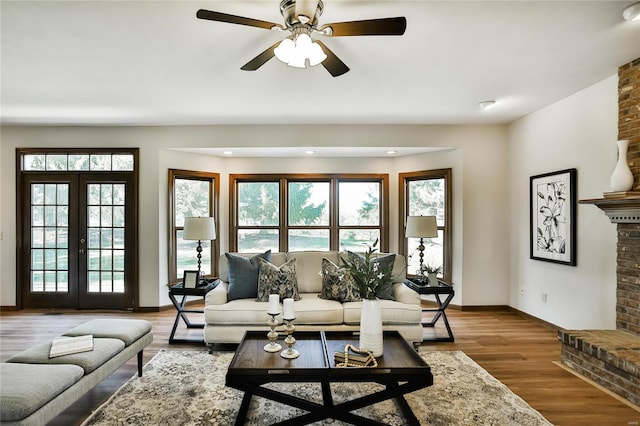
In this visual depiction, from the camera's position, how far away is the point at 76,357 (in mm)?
2377

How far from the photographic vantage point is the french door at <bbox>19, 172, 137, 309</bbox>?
5207 mm

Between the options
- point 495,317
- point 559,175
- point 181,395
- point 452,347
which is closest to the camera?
point 181,395

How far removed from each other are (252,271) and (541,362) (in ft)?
9.66

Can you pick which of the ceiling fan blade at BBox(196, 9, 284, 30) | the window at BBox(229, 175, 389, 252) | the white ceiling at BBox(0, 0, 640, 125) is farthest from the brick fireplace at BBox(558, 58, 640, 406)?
the ceiling fan blade at BBox(196, 9, 284, 30)

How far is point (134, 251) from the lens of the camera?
5145mm

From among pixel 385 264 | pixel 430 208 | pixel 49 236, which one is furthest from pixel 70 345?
pixel 430 208

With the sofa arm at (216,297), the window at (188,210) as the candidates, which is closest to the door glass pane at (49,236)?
the window at (188,210)

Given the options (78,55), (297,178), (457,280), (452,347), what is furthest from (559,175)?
(78,55)

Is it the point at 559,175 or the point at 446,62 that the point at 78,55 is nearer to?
the point at 446,62

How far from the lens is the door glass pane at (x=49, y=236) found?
524cm

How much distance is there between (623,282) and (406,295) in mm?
1929

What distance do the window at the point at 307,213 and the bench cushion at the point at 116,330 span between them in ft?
9.42

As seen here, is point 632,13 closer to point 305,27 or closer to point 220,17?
point 305,27

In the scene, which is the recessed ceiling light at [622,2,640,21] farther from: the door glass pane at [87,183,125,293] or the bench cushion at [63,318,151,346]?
the door glass pane at [87,183,125,293]
